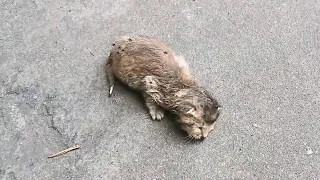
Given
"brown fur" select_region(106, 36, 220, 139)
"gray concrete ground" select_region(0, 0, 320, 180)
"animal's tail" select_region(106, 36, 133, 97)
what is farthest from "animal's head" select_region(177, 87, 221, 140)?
"animal's tail" select_region(106, 36, 133, 97)

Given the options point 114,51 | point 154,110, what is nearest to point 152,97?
point 154,110

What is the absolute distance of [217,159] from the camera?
3400mm

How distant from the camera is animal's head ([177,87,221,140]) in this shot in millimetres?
3369

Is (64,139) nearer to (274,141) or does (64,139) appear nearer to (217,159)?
(217,159)

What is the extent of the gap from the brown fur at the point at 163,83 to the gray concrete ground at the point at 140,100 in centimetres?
12

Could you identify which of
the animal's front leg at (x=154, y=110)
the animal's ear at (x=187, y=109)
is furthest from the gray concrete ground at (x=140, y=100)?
the animal's ear at (x=187, y=109)

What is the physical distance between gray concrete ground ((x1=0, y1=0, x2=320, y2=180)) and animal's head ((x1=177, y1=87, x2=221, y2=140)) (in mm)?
105

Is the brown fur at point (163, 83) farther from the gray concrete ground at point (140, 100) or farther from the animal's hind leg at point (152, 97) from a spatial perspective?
the gray concrete ground at point (140, 100)

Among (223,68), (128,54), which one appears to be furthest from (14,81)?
(223,68)

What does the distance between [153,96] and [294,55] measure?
1193mm

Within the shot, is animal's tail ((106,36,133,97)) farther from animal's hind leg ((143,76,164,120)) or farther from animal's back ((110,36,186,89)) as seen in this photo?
animal's hind leg ((143,76,164,120))

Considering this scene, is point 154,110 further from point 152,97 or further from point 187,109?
point 187,109

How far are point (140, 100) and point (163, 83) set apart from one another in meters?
0.29

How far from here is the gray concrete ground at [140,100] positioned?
11.1 feet
